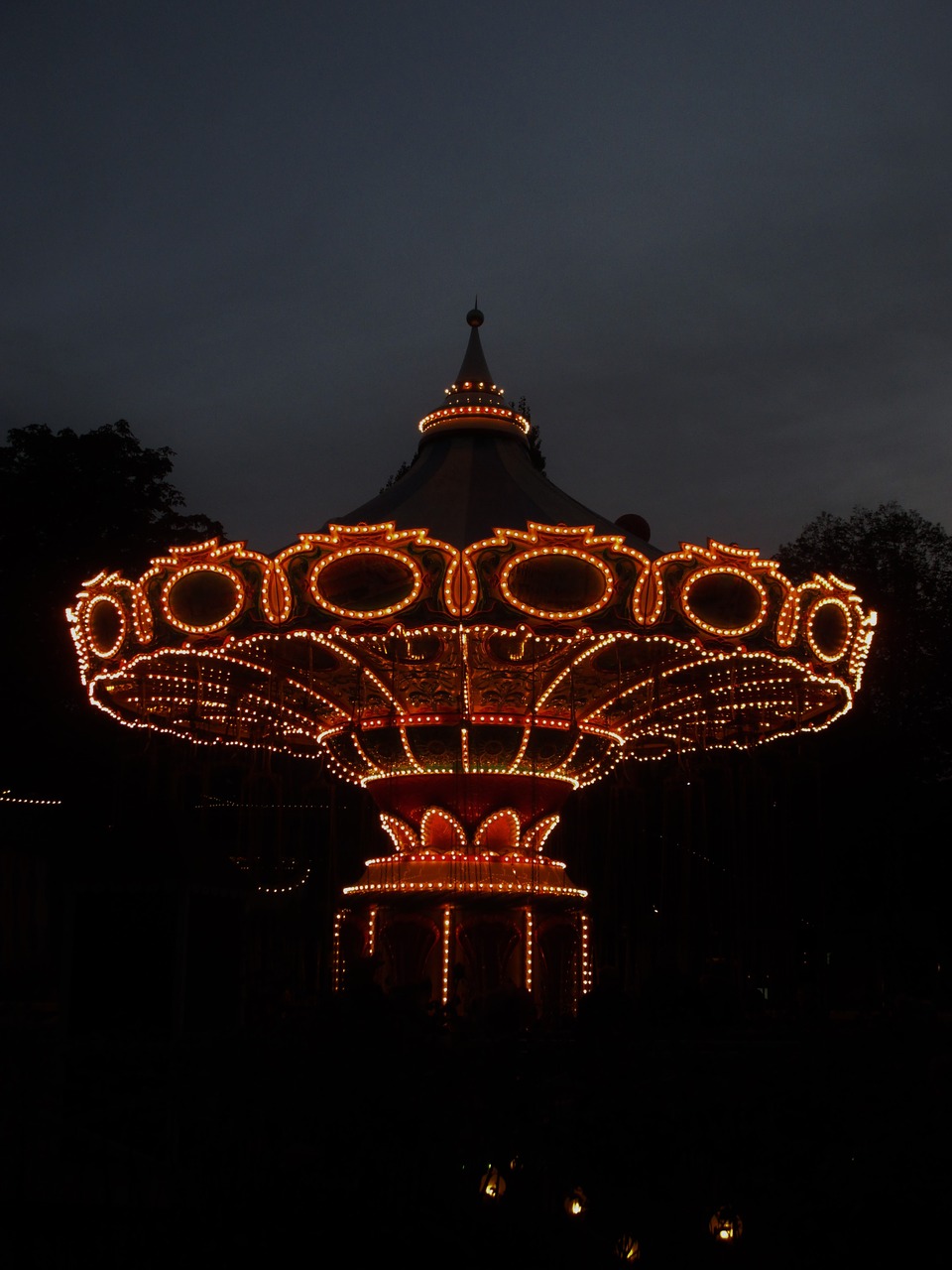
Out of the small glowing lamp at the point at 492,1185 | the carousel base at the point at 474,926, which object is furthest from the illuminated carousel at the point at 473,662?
the small glowing lamp at the point at 492,1185

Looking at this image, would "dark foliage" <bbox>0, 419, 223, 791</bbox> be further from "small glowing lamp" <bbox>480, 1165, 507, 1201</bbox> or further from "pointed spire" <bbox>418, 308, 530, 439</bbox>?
"small glowing lamp" <bbox>480, 1165, 507, 1201</bbox>

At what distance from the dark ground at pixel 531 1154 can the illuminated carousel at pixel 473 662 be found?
4467 mm

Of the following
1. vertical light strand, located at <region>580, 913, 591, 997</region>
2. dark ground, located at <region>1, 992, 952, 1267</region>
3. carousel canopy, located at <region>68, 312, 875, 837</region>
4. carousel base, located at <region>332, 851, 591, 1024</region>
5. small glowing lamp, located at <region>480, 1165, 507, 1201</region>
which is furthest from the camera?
vertical light strand, located at <region>580, 913, 591, 997</region>

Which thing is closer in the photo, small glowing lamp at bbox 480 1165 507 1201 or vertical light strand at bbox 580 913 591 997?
small glowing lamp at bbox 480 1165 507 1201

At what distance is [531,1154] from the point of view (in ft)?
20.2

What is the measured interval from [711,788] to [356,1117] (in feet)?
56.6

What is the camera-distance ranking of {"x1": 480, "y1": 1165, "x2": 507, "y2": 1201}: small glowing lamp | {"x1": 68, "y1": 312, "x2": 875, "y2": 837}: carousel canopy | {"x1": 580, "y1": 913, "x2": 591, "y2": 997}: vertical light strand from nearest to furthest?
{"x1": 480, "y1": 1165, "x2": 507, "y2": 1201}: small glowing lamp
{"x1": 68, "y1": 312, "x2": 875, "y2": 837}: carousel canopy
{"x1": 580, "y1": 913, "x2": 591, "y2": 997}: vertical light strand

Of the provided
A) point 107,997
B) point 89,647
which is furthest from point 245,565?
point 107,997

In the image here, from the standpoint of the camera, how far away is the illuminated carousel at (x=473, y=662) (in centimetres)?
1079

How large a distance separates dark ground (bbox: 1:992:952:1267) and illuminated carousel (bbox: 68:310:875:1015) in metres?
4.47

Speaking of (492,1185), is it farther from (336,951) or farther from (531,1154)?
(336,951)

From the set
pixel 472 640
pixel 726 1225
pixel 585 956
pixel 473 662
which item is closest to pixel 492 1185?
pixel 726 1225

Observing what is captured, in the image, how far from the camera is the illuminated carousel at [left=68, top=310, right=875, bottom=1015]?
10.8 meters

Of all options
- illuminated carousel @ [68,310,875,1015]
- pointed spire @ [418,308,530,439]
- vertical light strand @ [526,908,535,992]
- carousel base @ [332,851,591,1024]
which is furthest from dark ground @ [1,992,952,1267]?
pointed spire @ [418,308,530,439]
